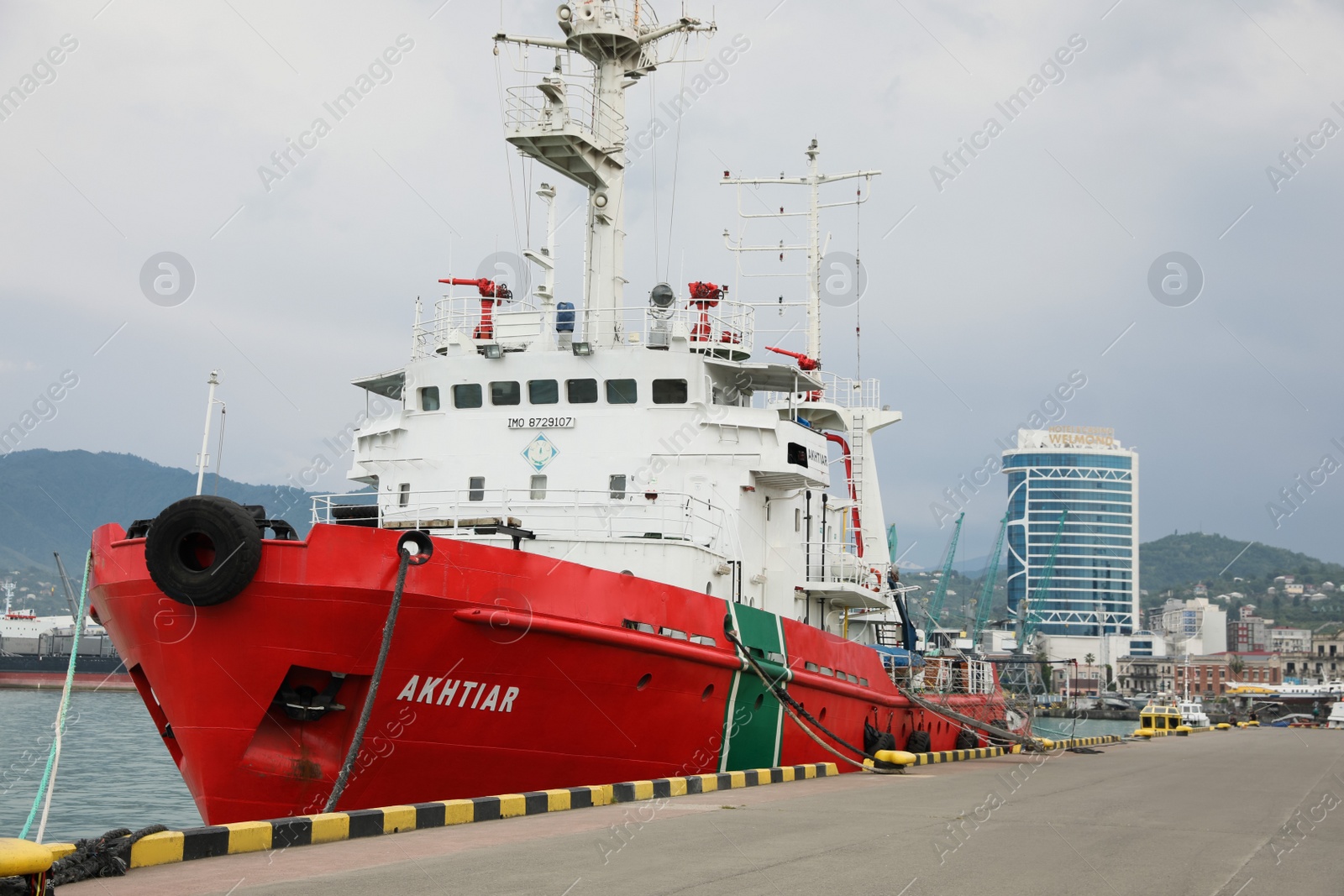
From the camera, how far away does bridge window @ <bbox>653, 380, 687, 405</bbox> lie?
14.8 meters

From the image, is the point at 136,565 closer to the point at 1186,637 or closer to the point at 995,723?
the point at 995,723

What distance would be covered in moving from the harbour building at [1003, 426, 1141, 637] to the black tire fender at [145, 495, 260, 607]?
145 m

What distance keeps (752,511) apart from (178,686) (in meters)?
7.49

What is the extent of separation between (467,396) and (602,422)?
71.2 inches

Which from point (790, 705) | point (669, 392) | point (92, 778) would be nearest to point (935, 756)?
point (790, 705)

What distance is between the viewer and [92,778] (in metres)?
21.4

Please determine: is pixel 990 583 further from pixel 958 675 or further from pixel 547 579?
pixel 547 579

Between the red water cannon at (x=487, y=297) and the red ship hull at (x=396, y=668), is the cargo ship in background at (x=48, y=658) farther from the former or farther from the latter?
the red ship hull at (x=396, y=668)

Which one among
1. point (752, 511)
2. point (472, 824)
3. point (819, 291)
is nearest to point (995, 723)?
point (819, 291)

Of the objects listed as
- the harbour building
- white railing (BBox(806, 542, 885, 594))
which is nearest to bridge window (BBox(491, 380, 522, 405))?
white railing (BBox(806, 542, 885, 594))

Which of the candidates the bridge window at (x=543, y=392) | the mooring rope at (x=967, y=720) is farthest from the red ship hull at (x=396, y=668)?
the mooring rope at (x=967, y=720)

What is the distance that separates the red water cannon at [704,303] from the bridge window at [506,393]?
8.21 ft

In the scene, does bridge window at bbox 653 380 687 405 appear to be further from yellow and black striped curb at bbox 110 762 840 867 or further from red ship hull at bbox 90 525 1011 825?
yellow and black striped curb at bbox 110 762 840 867

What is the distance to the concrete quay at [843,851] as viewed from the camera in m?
6.55
